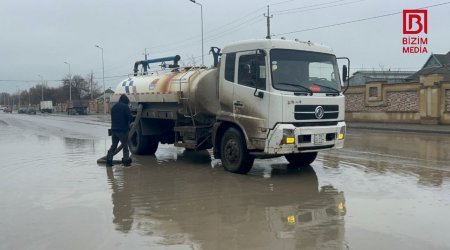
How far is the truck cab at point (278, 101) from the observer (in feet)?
29.1

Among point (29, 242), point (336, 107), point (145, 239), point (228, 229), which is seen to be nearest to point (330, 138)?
point (336, 107)

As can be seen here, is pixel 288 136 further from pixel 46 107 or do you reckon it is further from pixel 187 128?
pixel 46 107

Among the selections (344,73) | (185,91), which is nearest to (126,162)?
(185,91)

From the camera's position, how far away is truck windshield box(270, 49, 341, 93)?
29.5ft

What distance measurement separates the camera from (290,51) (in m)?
9.27

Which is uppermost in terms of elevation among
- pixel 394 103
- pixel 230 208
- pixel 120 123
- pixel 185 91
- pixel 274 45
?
pixel 274 45

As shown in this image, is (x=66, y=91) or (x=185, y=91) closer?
(x=185, y=91)

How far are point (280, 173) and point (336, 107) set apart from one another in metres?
1.92

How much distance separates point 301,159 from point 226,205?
4.17m

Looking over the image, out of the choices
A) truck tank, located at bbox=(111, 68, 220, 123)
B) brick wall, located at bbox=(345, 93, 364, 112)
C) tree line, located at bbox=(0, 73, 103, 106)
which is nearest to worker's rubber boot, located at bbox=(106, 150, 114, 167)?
truck tank, located at bbox=(111, 68, 220, 123)

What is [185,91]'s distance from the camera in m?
11.3

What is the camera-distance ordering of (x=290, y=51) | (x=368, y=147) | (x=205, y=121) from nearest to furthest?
(x=290, y=51)
(x=205, y=121)
(x=368, y=147)

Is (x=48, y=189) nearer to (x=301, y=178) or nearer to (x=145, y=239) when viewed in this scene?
(x=145, y=239)

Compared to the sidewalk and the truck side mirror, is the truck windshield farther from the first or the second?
the sidewalk
